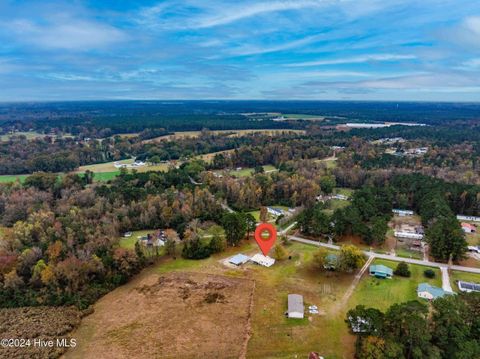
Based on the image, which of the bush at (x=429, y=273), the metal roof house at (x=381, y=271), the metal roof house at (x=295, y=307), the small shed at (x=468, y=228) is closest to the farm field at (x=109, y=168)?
the metal roof house at (x=381, y=271)

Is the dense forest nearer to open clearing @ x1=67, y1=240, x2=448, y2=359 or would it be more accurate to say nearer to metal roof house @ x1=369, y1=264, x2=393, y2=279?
open clearing @ x1=67, y1=240, x2=448, y2=359

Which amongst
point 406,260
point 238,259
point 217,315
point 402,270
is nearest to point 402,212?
point 406,260

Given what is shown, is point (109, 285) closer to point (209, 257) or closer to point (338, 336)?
point (209, 257)

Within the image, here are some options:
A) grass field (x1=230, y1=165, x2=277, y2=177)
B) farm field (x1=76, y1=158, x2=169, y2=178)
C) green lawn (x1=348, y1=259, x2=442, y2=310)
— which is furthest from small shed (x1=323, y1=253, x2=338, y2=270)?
farm field (x1=76, y1=158, x2=169, y2=178)

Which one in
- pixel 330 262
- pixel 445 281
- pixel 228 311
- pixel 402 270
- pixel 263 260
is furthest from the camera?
pixel 263 260

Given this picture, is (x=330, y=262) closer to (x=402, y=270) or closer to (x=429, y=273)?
(x=402, y=270)
